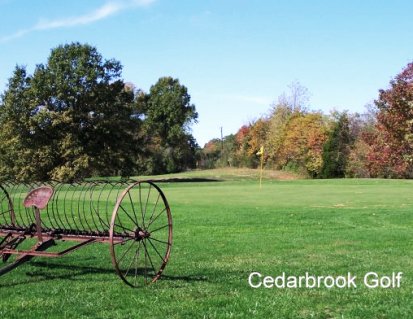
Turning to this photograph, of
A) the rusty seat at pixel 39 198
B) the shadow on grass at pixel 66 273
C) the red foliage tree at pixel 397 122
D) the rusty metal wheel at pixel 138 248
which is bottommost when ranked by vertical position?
the shadow on grass at pixel 66 273

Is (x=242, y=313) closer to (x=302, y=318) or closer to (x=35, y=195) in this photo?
(x=302, y=318)

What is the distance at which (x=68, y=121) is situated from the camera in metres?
40.9

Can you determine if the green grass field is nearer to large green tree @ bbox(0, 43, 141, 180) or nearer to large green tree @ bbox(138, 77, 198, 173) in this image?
large green tree @ bbox(0, 43, 141, 180)

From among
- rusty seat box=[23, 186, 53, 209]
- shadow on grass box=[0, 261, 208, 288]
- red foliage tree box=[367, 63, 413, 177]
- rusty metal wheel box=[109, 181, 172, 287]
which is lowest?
shadow on grass box=[0, 261, 208, 288]

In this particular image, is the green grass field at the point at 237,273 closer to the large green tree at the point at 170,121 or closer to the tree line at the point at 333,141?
the tree line at the point at 333,141

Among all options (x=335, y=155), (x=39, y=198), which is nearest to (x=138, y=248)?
(x=39, y=198)

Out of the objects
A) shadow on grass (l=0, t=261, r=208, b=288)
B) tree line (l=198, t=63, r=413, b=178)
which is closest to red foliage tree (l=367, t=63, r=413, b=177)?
tree line (l=198, t=63, r=413, b=178)

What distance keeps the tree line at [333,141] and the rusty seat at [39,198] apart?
3285 centimetres

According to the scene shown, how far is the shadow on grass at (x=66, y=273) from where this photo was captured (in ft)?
24.6

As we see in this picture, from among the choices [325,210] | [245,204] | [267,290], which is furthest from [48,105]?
[267,290]

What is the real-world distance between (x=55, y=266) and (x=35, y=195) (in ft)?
6.84

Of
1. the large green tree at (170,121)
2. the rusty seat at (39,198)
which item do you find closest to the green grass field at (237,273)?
the rusty seat at (39,198)

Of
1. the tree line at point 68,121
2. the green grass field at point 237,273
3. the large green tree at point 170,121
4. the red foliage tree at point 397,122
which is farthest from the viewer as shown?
the large green tree at point 170,121

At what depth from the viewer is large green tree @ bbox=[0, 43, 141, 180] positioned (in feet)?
133
